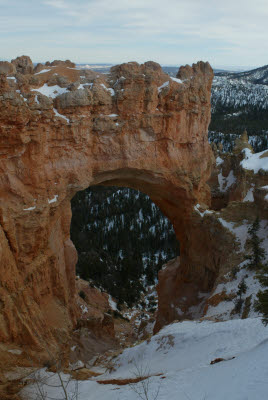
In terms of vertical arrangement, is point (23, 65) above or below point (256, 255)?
above

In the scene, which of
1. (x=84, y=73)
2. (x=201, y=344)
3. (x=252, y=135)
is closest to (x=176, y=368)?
(x=201, y=344)

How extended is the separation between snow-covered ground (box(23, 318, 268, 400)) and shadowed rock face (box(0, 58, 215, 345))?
12.9 ft

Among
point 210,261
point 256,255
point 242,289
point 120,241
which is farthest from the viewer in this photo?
point 120,241

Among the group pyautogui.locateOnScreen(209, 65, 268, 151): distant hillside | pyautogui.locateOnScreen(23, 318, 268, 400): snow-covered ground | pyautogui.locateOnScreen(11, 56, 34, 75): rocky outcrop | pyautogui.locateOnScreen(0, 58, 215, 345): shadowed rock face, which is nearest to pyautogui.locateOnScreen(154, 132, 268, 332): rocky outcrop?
pyautogui.locateOnScreen(0, 58, 215, 345): shadowed rock face

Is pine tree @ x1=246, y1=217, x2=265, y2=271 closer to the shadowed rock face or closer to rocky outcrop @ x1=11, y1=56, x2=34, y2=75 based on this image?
the shadowed rock face

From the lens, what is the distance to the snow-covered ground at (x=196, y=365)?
280 inches

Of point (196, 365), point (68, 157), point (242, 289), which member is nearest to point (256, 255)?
point (242, 289)

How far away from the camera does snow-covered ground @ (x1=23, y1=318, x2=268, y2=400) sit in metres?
7.11

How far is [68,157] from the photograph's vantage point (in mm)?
15211

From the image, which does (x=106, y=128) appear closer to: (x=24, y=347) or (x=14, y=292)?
(x=14, y=292)

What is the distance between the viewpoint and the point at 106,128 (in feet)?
51.1

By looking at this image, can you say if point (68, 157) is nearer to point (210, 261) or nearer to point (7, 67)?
point (7, 67)

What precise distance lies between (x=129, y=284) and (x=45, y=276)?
59.7 feet

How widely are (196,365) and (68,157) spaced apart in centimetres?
1025
